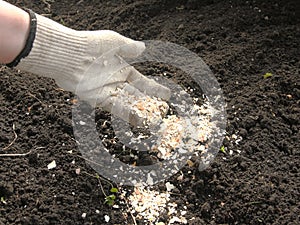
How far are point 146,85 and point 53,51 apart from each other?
384 millimetres

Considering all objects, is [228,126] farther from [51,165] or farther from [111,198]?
[51,165]

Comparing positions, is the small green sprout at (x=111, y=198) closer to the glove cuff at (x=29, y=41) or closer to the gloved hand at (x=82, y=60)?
the gloved hand at (x=82, y=60)

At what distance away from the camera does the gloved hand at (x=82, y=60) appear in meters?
1.52

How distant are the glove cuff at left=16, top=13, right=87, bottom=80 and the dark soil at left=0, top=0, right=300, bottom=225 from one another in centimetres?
29

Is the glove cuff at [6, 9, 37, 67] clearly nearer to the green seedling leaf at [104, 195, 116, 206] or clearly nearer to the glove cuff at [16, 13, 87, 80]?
the glove cuff at [16, 13, 87, 80]

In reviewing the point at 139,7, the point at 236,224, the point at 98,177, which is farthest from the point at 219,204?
the point at 139,7

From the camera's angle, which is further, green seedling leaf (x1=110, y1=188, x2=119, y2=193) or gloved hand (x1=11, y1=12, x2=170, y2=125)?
green seedling leaf (x1=110, y1=188, x2=119, y2=193)

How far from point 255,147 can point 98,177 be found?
560mm

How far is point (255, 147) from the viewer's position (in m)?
1.78

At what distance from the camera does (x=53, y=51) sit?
1.54m

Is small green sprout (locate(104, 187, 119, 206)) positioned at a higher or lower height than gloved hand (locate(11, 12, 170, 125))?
lower

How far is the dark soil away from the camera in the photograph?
1618 mm

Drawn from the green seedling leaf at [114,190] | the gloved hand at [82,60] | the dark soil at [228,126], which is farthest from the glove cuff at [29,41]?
the green seedling leaf at [114,190]

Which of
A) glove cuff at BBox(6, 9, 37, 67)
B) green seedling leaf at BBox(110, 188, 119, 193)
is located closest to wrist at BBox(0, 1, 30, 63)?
glove cuff at BBox(6, 9, 37, 67)
